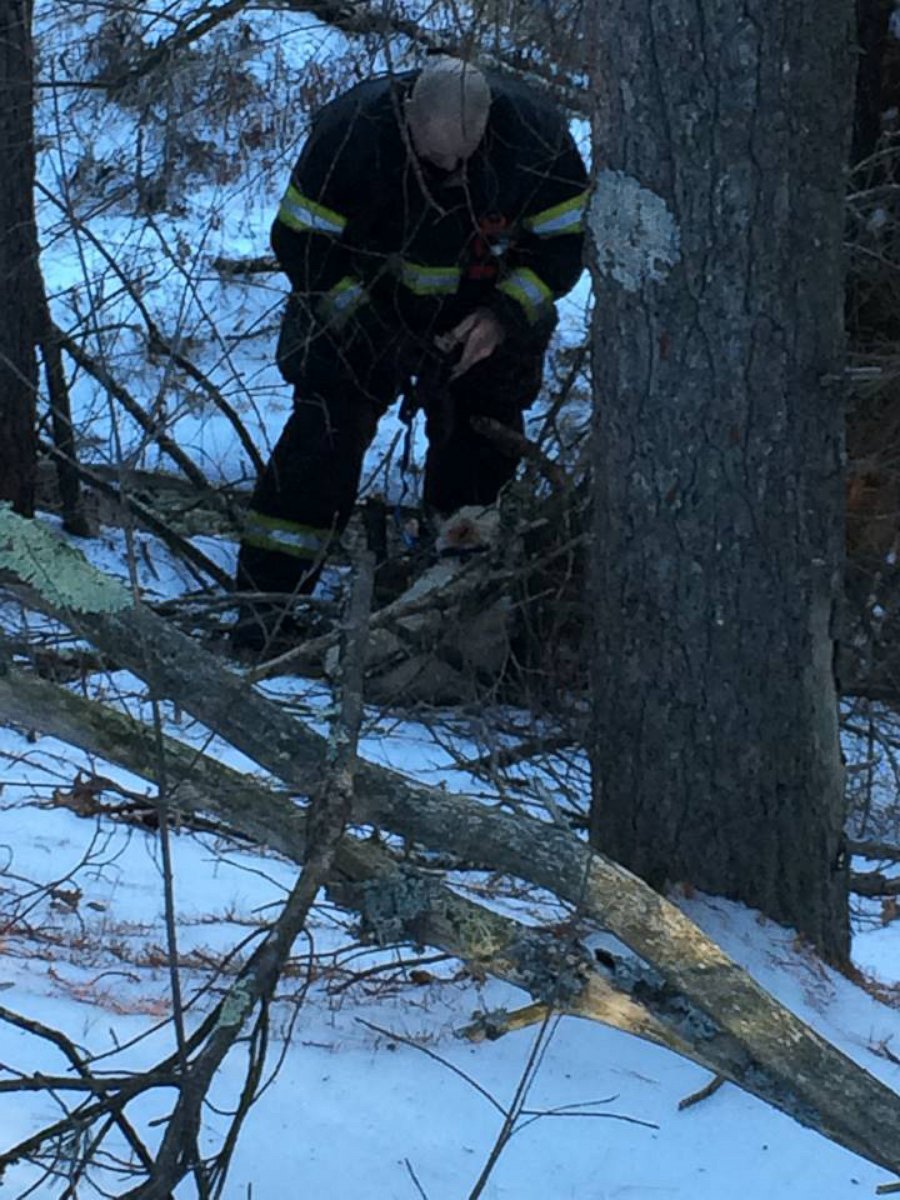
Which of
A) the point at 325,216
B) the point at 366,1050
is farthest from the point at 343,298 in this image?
the point at 366,1050

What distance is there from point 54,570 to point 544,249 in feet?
9.17

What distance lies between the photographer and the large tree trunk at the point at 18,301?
4.82 metres

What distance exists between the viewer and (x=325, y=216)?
3984mm

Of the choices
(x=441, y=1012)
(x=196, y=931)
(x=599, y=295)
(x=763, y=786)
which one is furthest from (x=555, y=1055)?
(x=599, y=295)

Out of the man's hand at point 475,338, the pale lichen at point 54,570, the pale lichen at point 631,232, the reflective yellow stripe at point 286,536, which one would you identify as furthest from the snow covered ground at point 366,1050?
the man's hand at point 475,338

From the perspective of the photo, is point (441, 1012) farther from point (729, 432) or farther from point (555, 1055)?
point (729, 432)

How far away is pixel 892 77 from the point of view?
4.38 meters

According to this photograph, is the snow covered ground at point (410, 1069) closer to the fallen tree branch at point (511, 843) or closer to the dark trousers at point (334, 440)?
the fallen tree branch at point (511, 843)

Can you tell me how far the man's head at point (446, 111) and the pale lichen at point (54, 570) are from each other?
2.26 meters

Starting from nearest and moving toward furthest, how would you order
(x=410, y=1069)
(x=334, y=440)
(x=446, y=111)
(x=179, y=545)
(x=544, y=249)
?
(x=410, y=1069), (x=446, y=111), (x=544, y=249), (x=334, y=440), (x=179, y=545)

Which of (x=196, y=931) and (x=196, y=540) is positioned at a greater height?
(x=196, y=540)

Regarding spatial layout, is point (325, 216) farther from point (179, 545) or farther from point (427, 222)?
point (179, 545)

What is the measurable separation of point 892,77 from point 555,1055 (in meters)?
3.44

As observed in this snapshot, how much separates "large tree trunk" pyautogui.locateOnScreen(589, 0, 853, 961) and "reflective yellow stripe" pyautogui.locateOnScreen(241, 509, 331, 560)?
189cm
